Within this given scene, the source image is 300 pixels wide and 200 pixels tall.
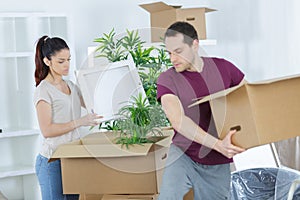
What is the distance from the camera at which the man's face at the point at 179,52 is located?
2174mm

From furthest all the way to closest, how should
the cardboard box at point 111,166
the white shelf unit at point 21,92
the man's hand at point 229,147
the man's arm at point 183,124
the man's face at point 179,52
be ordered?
the white shelf unit at point 21,92
the cardboard box at point 111,166
the man's face at point 179,52
the man's arm at point 183,124
the man's hand at point 229,147

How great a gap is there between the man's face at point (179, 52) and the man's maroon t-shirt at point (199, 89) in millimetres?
34

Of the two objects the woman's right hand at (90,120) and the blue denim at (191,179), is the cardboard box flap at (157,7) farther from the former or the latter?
the blue denim at (191,179)

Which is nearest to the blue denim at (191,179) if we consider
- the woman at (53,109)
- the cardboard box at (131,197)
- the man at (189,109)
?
the man at (189,109)

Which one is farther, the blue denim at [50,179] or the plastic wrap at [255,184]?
the plastic wrap at [255,184]

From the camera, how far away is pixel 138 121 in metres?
2.27

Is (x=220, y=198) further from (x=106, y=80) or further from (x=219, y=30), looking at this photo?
(x=219, y=30)

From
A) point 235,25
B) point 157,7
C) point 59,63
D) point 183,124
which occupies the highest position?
point 157,7

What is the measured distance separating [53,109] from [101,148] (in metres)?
0.43

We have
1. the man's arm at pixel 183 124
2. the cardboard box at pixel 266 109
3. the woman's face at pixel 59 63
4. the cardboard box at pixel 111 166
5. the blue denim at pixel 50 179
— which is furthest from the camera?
the woman's face at pixel 59 63

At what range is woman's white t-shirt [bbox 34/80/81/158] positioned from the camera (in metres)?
2.59

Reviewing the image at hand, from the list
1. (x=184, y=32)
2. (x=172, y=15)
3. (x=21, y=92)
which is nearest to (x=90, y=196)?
(x=184, y=32)

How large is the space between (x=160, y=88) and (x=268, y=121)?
489 millimetres

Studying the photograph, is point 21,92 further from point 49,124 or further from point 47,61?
point 49,124
